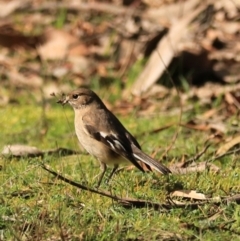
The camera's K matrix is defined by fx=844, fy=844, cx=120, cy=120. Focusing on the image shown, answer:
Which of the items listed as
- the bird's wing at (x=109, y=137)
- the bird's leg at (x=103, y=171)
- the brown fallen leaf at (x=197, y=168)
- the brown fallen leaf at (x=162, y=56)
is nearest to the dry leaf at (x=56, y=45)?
the brown fallen leaf at (x=162, y=56)

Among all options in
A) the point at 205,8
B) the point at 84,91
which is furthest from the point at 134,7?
the point at 84,91

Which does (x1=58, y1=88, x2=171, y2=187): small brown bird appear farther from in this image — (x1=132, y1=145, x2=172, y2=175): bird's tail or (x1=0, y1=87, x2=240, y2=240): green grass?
(x1=0, y1=87, x2=240, y2=240): green grass

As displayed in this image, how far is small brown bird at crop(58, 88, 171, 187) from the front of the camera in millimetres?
6703

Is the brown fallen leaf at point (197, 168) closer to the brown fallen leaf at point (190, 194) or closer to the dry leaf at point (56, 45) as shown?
the brown fallen leaf at point (190, 194)

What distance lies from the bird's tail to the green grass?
144 millimetres

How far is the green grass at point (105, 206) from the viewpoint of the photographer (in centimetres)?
550

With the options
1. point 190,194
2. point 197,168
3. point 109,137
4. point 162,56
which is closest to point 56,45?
point 162,56

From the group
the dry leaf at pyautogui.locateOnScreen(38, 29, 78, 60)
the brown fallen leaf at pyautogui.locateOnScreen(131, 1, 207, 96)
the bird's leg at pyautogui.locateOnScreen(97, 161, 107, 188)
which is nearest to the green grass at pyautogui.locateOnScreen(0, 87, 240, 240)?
the bird's leg at pyautogui.locateOnScreen(97, 161, 107, 188)

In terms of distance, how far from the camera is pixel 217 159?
754 centimetres

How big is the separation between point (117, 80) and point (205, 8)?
4.93ft

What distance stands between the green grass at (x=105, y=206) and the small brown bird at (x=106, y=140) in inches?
6.2

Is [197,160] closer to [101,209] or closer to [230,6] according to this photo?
[101,209]

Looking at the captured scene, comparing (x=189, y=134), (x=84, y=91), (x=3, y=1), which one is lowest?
(x=3, y=1)

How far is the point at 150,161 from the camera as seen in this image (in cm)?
654
